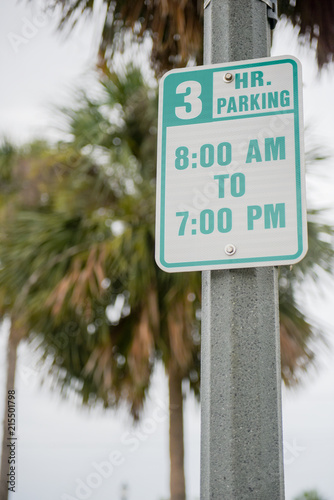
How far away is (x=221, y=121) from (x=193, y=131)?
2.6 inches

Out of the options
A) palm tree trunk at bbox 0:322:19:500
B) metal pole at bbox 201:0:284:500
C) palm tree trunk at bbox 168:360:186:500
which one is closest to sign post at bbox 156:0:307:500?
metal pole at bbox 201:0:284:500

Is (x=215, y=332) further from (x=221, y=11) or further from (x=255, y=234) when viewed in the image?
(x=221, y=11)

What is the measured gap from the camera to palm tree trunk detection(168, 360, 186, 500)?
5.59 m

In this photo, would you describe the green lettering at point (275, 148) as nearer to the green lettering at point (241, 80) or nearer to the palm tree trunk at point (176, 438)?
the green lettering at point (241, 80)

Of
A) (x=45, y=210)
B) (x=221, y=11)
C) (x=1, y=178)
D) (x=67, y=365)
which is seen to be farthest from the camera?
(x=1, y=178)

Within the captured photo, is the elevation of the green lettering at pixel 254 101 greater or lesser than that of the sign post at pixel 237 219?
greater

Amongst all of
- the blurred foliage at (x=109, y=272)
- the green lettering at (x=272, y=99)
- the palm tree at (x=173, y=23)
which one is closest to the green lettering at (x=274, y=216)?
the green lettering at (x=272, y=99)

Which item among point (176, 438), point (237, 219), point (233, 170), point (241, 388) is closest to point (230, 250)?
point (237, 219)

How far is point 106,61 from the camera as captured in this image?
352cm

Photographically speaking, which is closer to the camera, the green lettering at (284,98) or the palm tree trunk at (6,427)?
the green lettering at (284,98)

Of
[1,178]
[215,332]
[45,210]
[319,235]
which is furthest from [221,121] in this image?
[1,178]

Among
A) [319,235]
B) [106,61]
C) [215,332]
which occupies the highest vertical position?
[106,61]

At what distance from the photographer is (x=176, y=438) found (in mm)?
5621

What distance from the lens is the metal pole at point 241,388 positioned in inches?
42.3
